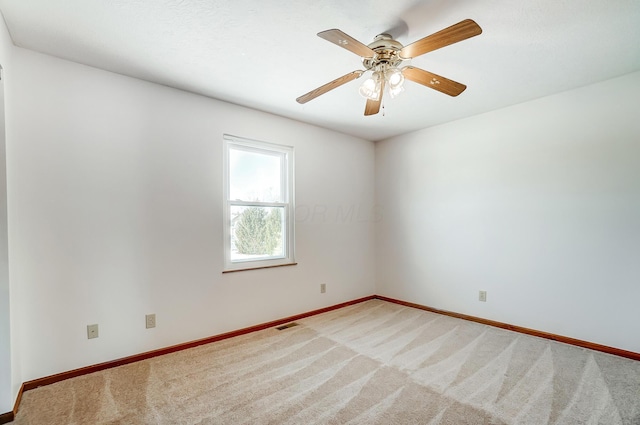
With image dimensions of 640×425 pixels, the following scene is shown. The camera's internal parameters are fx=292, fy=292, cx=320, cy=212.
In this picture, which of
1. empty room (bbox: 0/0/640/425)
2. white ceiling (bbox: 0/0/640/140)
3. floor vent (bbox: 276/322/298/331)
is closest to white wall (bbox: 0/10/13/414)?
empty room (bbox: 0/0/640/425)

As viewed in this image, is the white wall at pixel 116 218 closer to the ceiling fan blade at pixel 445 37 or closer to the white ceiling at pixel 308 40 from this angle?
the white ceiling at pixel 308 40

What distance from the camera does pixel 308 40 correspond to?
6.62 ft

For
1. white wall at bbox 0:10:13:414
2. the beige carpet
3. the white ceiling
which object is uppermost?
the white ceiling

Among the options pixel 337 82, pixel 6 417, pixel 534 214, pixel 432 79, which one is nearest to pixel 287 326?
pixel 6 417

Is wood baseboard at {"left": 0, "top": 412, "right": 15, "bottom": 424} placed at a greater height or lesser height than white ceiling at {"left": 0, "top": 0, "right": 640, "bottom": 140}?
lesser

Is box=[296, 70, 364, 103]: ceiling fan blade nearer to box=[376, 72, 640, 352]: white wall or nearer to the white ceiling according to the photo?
the white ceiling

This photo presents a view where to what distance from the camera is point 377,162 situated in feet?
15.1

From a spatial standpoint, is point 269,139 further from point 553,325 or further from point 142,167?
point 553,325

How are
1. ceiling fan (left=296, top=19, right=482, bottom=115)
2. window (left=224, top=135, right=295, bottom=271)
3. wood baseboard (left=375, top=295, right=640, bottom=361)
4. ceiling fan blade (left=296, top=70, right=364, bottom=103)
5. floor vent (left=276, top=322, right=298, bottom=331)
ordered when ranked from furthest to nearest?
floor vent (left=276, top=322, right=298, bottom=331), window (left=224, top=135, right=295, bottom=271), wood baseboard (left=375, top=295, right=640, bottom=361), ceiling fan blade (left=296, top=70, right=364, bottom=103), ceiling fan (left=296, top=19, right=482, bottom=115)

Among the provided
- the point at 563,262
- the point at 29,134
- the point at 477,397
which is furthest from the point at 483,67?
the point at 29,134

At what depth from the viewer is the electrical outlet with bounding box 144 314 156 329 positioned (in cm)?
254

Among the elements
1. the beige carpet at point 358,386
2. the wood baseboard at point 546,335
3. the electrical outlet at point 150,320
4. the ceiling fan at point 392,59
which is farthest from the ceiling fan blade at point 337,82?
the wood baseboard at point 546,335

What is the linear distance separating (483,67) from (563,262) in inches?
80.6

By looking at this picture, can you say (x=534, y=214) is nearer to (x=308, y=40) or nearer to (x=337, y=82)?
(x=337, y=82)
